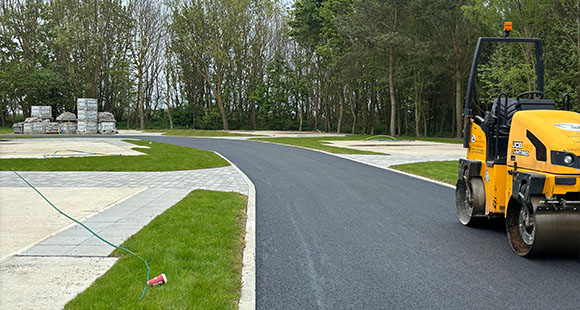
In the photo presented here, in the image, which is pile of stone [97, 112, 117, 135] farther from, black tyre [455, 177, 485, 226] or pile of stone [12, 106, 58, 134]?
black tyre [455, 177, 485, 226]

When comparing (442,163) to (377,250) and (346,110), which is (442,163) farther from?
(346,110)

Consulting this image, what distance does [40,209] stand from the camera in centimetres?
738

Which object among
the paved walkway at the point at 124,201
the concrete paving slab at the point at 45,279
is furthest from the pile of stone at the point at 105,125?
the concrete paving slab at the point at 45,279

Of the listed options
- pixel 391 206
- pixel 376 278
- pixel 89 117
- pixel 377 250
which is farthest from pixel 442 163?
pixel 89 117

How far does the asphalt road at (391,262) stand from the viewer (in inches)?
148

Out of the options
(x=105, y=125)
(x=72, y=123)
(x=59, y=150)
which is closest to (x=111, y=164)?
(x=59, y=150)

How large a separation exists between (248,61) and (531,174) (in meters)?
55.0

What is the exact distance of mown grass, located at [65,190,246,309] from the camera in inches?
140

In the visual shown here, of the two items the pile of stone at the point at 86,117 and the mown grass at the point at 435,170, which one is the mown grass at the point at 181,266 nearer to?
the mown grass at the point at 435,170

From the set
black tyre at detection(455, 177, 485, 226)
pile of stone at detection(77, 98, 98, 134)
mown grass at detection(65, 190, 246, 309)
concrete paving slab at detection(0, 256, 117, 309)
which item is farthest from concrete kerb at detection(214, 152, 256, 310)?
pile of stone at detection(77, 98, 98, 134)

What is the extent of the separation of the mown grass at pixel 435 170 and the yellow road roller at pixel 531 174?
542cm

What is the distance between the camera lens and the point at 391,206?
796cm

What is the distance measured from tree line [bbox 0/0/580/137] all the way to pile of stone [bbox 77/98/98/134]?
839cm

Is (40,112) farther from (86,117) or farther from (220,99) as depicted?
(220,99)
